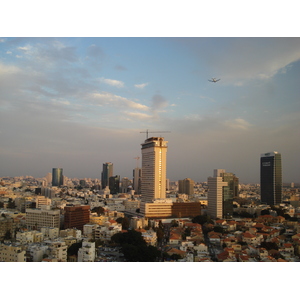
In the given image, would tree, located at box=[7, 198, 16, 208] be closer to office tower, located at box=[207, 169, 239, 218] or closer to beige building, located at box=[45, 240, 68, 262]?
office tower, located at box=[207, 169, 239, 218]

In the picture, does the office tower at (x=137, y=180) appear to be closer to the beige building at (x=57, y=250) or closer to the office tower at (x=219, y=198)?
the office tower at (x=219, y=198)

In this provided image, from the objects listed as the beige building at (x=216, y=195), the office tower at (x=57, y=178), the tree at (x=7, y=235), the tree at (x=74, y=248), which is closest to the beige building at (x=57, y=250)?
the tree at (x=74, y=248)

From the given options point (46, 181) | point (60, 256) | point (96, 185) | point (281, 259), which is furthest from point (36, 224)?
point (96, 185)

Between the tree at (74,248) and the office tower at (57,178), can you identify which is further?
the office tower at (57,178)

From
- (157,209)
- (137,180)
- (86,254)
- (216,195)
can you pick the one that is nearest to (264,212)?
(216,195)

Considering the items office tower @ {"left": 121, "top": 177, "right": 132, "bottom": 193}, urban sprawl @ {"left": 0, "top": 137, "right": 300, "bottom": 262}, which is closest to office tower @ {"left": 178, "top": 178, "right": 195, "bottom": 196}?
urban sprawl @ {"left": 0, "top": 137, "right": 300, "bottom": 262}

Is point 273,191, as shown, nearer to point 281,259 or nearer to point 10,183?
point 281,259
